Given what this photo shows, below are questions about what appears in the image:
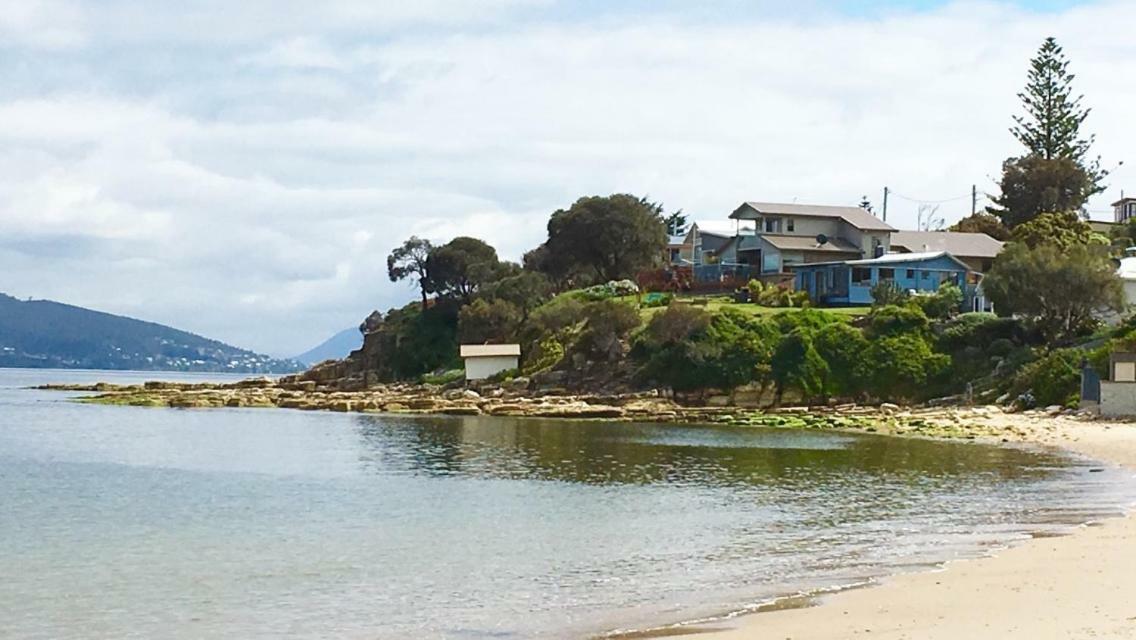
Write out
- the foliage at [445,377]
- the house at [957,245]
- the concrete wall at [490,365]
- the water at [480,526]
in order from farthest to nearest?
the house at [957,245] → the foliage at [445,377] → the concrete wall at [490,365] → the water at [480,526]

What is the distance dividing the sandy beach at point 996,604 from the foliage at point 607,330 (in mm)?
49383

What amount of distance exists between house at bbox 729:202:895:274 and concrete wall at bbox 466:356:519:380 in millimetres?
19297

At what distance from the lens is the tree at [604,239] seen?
87125 mm

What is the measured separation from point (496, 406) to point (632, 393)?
7.26 meters

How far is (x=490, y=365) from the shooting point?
75250mm

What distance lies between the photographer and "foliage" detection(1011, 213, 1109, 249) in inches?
2837

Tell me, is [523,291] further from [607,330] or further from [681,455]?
[681,455]

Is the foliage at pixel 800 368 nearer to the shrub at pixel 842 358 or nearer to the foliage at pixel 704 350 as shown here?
the shrub at pixel 842 358

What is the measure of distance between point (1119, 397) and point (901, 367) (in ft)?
53.9

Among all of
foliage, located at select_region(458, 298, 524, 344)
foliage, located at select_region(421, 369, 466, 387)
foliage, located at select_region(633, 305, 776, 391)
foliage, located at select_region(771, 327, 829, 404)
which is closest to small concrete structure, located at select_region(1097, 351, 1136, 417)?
foliage, located at select_region(771, 327, 829, 404)

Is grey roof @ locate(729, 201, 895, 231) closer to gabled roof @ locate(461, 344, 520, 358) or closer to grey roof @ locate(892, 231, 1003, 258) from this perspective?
grey roof @ locate(892, 231, 1003, 258)

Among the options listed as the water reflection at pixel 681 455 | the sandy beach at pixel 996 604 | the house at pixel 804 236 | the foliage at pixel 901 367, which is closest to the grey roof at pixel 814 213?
the house at pixel 804 236

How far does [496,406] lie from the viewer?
2532 inches

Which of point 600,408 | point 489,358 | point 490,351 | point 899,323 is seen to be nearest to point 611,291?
point 490,351
